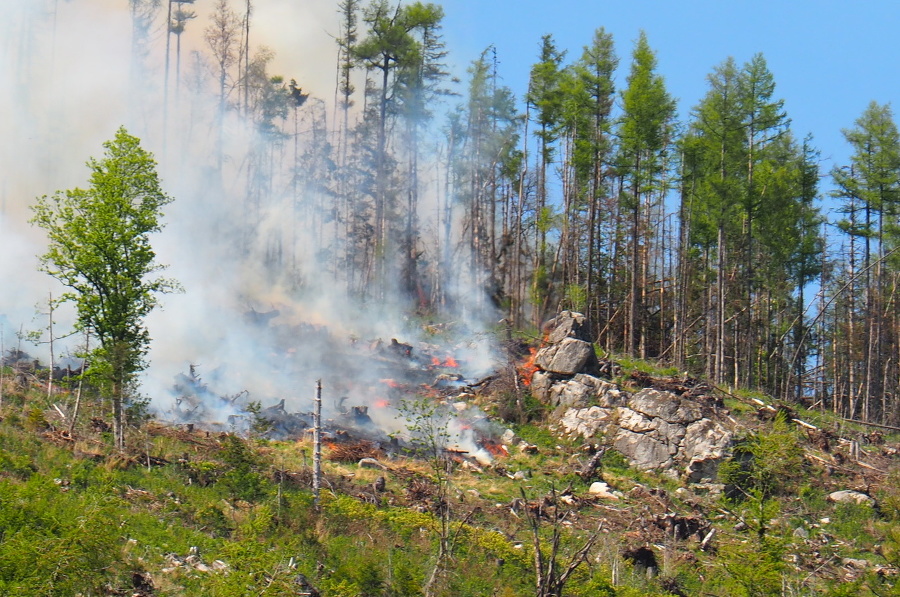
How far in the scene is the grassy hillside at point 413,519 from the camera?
15.6 m

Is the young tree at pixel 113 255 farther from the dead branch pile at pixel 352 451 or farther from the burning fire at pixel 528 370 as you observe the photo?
the burning fire at pixel 528 370

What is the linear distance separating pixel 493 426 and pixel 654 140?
653 inches

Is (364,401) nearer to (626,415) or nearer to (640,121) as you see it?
(626,415)

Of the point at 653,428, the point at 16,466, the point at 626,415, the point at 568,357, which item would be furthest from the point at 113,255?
the point at 653,428

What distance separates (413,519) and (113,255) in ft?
39.1

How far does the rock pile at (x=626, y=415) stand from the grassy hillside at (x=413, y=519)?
79cm

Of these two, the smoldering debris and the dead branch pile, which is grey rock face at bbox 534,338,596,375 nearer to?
the smoldering debris

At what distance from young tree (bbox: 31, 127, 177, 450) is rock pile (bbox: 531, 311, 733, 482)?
1596 centimetres

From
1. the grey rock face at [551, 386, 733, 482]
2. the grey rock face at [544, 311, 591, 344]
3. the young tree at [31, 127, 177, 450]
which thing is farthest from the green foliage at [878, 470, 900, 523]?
the young tree at [31, 127, 177, 450]

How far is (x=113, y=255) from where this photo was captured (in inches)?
992

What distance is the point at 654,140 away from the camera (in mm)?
39688

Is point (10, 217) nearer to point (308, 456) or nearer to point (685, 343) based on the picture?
point (308, 456)

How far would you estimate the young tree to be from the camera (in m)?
24.8

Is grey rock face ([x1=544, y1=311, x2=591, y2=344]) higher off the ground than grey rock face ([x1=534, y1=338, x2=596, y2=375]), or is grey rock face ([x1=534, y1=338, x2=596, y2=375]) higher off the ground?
grey rock face ([x1=544, y1=311, x2=591, y2=344])
